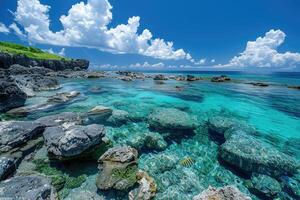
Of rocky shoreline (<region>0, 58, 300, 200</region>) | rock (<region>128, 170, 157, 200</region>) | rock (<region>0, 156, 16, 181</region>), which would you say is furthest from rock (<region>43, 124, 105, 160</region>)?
rock (<region>128, 170, 157, 200</region>)

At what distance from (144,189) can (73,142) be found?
3727mm

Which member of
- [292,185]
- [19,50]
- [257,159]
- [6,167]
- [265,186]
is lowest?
[292,185]

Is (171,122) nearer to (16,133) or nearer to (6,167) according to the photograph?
(16,133)

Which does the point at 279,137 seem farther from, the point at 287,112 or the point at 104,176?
the point at 104,176

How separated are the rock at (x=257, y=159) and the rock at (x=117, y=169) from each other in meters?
5.23

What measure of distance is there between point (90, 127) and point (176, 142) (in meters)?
5.66

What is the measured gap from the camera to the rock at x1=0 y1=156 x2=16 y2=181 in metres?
6.31

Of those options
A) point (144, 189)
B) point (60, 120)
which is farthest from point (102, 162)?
point (60, 120)

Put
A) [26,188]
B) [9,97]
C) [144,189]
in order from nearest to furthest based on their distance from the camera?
[26,188]
[144,189]
[9,97]

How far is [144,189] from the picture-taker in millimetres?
6992

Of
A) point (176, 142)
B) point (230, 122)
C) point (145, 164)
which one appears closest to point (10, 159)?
point (145, 164)

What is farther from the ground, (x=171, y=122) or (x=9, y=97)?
(x=9, y=97)

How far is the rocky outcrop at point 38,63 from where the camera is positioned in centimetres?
4906

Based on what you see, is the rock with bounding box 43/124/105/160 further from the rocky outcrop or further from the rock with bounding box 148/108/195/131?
the rocky outcrop
